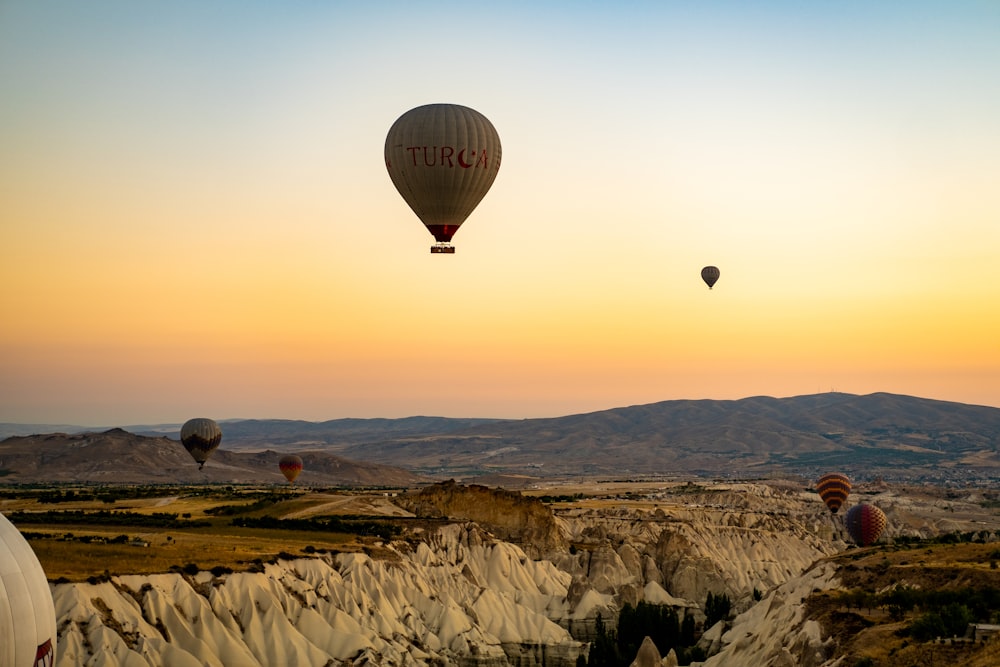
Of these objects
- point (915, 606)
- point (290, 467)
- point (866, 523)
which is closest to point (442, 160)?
point (915, 606)

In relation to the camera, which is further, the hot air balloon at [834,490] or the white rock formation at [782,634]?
the hot air balloon at [834,490]

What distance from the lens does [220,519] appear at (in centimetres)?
10656

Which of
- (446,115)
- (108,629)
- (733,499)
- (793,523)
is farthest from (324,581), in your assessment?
(733,499)

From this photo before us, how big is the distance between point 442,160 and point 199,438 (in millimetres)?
96782

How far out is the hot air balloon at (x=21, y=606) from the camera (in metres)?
36.4

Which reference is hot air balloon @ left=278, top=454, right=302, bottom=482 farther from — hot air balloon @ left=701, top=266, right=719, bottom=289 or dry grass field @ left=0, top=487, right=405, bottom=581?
hot air balloon @ left=701, top=266, right=719, bottom=289

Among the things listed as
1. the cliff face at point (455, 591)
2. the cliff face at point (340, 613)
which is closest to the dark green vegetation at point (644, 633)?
the cliff face at point (455, 591)

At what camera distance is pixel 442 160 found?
7006cm

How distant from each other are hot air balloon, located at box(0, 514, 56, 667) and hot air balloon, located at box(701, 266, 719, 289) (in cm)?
10422

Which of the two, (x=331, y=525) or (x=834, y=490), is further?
(x=834, y=490)

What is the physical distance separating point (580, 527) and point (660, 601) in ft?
82.5

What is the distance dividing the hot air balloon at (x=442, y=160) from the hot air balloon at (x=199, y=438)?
93.1 meters

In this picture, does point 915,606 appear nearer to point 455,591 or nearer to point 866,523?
point 455,591

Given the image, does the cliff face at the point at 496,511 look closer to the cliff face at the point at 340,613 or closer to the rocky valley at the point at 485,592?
the rocky valley at the point at 485,592
